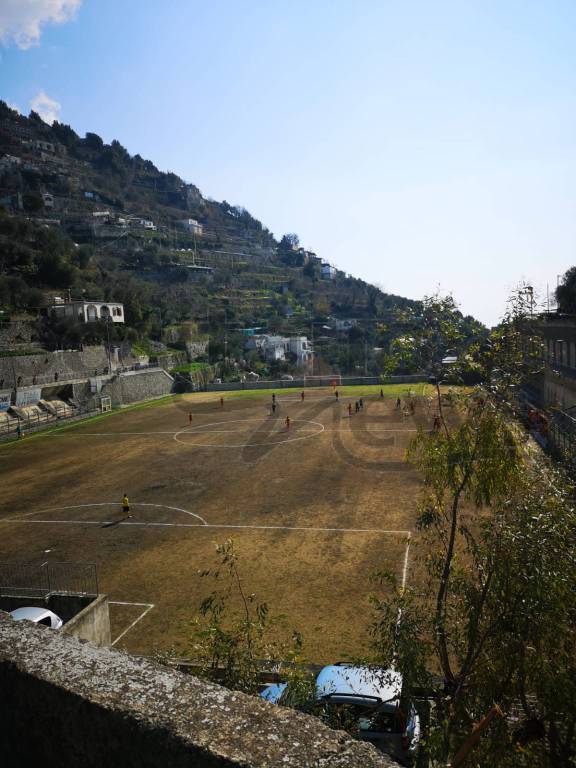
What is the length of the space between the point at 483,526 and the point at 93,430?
40701 mm

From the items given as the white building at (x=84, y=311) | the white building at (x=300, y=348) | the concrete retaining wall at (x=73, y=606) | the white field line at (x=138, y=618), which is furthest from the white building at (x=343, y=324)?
the concrete retaining wall at (x=73, y=606)

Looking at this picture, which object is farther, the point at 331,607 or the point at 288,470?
the point at 288,470

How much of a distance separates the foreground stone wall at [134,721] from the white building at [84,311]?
64427 mm

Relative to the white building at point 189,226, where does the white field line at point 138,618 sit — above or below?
below

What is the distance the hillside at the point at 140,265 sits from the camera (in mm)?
75938

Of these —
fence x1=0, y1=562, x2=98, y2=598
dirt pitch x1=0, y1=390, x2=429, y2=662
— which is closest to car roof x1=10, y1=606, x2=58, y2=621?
dirt pitch x1=0, y1=390, x2=429, y2=662

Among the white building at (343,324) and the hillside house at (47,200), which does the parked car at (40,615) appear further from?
the hillside house at (47,200)

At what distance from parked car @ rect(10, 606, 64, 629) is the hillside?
960cm

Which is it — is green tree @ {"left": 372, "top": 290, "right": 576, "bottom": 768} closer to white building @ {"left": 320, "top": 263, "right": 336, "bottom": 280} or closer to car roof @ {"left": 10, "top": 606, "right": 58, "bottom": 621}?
car roof @ {"left": 10, "top": 606, "right": 58, "bottom": 621}

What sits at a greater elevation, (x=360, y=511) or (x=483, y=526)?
(x=483, y=526)

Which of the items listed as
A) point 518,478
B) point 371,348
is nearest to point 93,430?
point 518,478

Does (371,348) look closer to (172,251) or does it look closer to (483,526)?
(172,251)

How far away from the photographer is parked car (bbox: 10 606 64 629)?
11.9m

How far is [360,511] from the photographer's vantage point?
A: 21.8m
